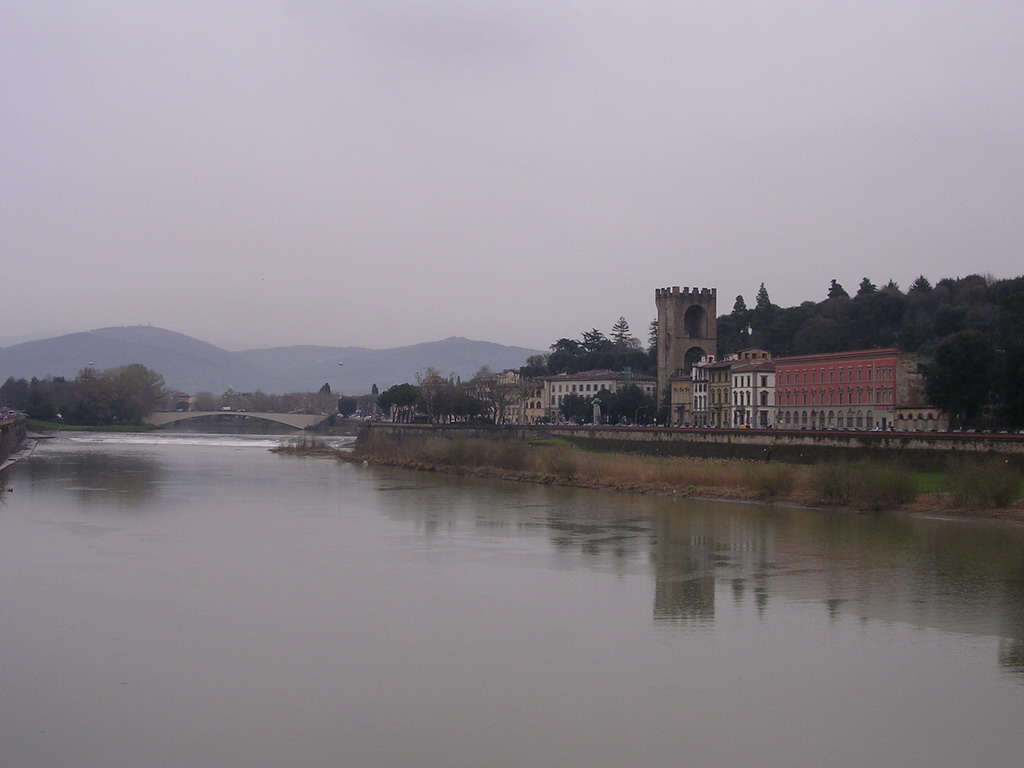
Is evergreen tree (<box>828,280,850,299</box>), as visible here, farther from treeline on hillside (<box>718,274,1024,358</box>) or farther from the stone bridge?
the stone bridge

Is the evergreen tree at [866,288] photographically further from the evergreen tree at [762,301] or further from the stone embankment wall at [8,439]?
the stone embankment wall at [8,439]

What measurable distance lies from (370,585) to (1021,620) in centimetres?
974

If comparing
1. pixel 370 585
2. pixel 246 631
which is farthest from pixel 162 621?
pixel 370 585

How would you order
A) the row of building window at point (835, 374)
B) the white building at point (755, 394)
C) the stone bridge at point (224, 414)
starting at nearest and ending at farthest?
the row of building window at point (835, 374), the white building at point (755, 394), the stone bridge at point (224, 414)

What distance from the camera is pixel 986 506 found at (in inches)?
1068

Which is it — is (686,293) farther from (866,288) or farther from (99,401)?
(99,401)

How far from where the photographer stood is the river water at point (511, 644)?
10.5 metres

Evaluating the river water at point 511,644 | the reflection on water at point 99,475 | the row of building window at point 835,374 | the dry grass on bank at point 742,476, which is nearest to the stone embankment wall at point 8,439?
the reflection on water at point 99,475

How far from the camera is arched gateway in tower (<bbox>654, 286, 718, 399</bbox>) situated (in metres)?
76.9

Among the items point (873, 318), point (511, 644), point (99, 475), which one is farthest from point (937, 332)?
point (511, 644)

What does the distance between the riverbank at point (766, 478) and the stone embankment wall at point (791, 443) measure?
0.77 m

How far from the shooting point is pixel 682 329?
255 feet

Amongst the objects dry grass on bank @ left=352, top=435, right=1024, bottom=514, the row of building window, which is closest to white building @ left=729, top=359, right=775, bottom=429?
the row of building window

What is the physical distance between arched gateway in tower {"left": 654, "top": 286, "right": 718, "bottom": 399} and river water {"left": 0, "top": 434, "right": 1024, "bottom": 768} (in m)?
50.0
